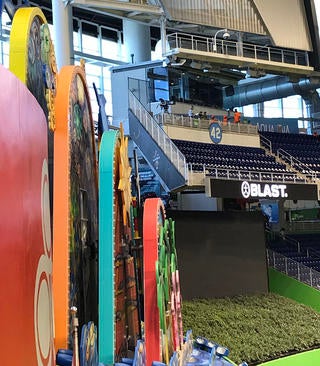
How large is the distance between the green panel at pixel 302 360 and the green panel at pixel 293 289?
147 inches

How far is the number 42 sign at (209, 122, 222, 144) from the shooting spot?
20247 millimetres

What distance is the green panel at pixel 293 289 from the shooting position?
16688 mm

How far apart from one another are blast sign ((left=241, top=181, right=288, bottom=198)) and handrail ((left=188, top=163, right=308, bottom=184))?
1.55ft

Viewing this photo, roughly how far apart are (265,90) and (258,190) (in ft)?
46.7

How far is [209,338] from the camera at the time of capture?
491 inches

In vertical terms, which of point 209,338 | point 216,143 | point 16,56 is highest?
point 216,143

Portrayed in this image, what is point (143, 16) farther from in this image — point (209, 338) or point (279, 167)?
point (209, 338)

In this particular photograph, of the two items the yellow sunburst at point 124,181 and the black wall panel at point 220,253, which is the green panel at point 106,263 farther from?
the black wall panel at point 220,253

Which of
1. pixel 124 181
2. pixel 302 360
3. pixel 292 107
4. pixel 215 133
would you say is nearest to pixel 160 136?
pixel 215 133

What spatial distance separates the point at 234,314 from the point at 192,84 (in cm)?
1210

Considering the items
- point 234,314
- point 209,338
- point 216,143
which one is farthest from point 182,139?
point 209,338

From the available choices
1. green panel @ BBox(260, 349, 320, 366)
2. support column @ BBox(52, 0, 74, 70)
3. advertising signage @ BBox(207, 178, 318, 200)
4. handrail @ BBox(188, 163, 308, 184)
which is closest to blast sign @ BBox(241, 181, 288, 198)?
advertising signage @ BBox(207, 178, 318, 200)

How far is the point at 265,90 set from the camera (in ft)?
94.3

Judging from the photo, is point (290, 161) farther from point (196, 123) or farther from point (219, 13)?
point (219, 13)
